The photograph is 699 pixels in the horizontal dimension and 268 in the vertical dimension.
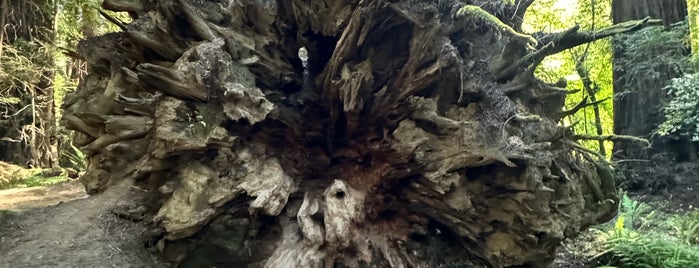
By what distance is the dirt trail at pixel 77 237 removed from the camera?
3787mm

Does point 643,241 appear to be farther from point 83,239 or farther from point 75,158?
point 75,158

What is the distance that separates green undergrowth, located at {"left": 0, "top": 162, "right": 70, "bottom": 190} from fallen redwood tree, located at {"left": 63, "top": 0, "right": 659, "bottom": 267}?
4.54 metres

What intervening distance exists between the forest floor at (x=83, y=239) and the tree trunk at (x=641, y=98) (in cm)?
256

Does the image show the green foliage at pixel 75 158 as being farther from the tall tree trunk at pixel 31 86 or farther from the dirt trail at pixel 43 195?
the dirt trail at pixel 43 195

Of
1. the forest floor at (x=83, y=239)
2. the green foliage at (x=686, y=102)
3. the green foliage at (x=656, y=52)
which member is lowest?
the forest floor at (x=83, y=239)

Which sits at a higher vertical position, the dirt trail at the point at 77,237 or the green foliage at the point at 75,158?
the green foliage at the point at 75,158

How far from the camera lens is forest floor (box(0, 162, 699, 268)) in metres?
3.81

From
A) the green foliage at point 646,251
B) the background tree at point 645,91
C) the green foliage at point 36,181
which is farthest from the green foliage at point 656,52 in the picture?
the green foliage at point 36,181

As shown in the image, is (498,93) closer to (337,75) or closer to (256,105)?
(337,75)

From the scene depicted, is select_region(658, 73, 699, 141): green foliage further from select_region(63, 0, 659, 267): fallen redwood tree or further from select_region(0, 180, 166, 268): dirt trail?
select_region(0, 180, 166, 268): dirt trail

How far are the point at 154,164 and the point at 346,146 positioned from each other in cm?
198

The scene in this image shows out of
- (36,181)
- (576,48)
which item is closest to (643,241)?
(576,48)

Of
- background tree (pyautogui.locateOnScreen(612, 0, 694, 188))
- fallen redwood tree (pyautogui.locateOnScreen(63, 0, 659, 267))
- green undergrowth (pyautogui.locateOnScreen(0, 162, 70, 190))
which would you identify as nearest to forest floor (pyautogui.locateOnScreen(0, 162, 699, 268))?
fallen redwood tree (pyautogui.locateOnScreen(63, 0, 659, 267))

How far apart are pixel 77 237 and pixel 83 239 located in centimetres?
9
